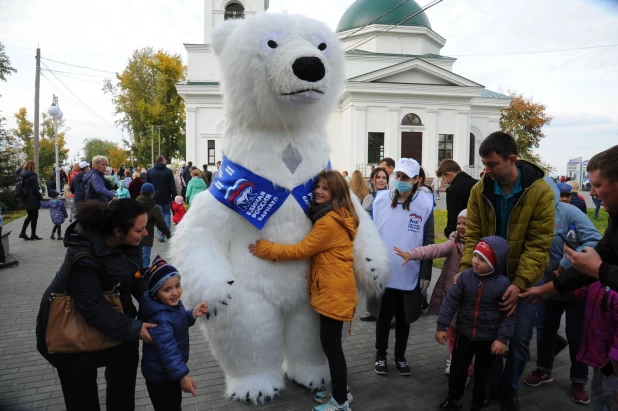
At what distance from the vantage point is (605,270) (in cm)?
199

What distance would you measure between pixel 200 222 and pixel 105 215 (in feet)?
2.50

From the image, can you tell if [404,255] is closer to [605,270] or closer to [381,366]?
[381,366]

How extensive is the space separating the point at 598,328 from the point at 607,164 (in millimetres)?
1151

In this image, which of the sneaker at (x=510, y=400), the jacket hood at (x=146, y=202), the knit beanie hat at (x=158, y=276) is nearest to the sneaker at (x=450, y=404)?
the sneaker at (x=510, y=400)

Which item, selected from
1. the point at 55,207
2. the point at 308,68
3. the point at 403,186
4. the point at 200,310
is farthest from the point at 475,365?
the point at 55,207

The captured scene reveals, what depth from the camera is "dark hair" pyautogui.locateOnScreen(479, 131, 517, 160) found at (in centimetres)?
279

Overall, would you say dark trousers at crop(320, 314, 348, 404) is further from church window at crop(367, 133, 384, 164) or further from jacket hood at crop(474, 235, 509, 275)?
church window at crop(367, 133, 384, 164)

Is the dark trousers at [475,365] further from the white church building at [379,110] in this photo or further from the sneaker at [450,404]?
the white church building at [379,110]

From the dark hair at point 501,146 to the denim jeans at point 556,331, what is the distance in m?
1.43

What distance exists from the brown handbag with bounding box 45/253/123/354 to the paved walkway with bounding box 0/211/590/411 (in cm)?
62

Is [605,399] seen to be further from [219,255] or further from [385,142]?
[385,142]

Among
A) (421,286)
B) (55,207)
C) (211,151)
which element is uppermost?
(211,151)

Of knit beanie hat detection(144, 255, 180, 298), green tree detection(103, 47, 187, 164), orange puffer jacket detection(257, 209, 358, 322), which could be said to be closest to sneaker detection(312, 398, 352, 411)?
orange puffer jacket detection(257, 209, 358, 322)

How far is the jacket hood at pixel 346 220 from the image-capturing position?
286 cm
